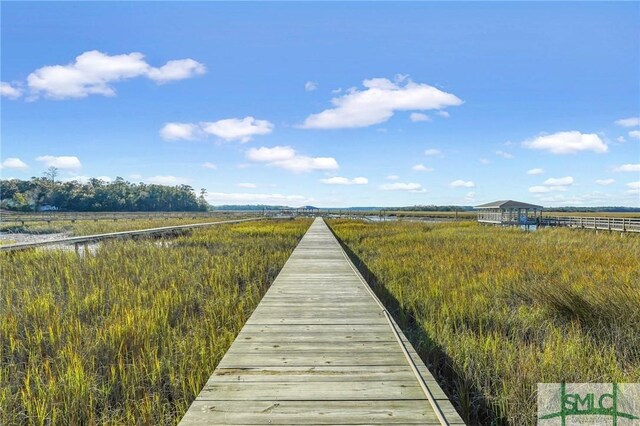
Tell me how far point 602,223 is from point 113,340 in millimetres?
32190

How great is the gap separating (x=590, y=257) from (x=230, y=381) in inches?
471

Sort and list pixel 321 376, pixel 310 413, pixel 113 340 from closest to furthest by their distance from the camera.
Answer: pixel 310 413 → pixel 321 376 → pixel 113 340

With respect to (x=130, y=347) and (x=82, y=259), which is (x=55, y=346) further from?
(x=82, y=259)

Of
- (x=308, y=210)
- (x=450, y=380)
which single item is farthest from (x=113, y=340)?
(x=308, y=210)

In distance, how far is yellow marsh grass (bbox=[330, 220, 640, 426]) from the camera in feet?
10.8

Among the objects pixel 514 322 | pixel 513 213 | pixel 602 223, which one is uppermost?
pixel 513 213

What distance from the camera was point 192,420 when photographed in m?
2.26

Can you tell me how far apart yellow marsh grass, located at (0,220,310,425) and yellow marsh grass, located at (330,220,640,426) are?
2712 millimetres

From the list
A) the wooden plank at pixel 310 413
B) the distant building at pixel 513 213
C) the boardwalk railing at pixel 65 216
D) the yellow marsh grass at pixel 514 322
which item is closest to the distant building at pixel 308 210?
the boardwalk railing at pixel 65 216

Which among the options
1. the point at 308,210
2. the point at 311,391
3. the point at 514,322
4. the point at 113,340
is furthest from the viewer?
the point at 308,210

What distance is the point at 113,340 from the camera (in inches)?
158

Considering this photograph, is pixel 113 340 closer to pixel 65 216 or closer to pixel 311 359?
pixel 311 359

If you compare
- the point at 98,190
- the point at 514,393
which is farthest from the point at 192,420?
A: the point at 98,190

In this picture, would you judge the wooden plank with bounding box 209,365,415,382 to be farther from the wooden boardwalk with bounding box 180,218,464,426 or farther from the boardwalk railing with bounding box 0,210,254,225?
the boardwalk railing with bounding box 0,210,254,225
